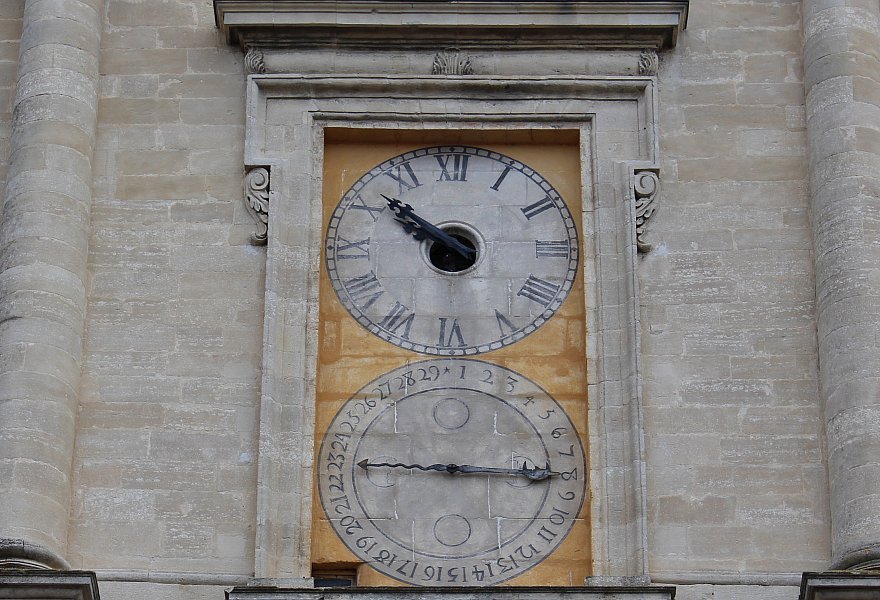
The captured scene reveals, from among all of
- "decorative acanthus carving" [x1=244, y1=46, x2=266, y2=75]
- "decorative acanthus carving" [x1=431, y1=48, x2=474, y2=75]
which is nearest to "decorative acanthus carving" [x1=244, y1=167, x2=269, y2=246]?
"decorative acanthus carving" [x1=244, y1=46, x2=266, y2=75]

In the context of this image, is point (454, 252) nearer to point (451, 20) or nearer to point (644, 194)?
point (644, 194)

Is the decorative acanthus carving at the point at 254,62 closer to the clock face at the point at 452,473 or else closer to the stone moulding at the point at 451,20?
the stone moulding at the point at 451,20

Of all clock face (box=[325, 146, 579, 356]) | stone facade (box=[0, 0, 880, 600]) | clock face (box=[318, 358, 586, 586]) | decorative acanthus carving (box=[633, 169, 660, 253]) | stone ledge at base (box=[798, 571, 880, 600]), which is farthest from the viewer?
decorative acanthus carving (box=[633, 169, 660, 253])

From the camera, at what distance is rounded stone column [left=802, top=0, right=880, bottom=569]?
50.9ft

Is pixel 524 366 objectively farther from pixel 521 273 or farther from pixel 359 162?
pixel 359 162

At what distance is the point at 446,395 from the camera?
1623 cm

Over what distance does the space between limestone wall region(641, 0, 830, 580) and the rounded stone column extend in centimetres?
14

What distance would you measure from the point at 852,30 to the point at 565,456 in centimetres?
331

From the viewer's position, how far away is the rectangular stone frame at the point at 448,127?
51.5 ft

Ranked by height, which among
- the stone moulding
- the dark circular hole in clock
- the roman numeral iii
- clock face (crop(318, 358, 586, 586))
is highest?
the stone moulding

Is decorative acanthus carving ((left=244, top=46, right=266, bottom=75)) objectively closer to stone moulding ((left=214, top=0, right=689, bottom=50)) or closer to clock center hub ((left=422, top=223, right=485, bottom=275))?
stone moulding ((left=214, top=0, right=689, bottom=50))

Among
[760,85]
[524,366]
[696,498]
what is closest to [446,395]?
[524,366]

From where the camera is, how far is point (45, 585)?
47.9ft

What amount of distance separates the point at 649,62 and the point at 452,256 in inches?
68.7
